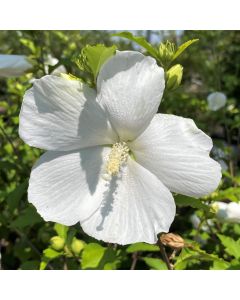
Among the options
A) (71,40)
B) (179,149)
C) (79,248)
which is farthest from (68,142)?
(71,40)

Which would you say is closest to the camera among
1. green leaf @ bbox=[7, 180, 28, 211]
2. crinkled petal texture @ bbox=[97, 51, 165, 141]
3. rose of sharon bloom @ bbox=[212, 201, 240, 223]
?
crinkled petal texture @ bbox=[97, 51, 165, 141]

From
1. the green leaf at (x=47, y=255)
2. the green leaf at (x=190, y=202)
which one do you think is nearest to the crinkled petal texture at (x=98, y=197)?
the green leaf at (x=190, y=202)

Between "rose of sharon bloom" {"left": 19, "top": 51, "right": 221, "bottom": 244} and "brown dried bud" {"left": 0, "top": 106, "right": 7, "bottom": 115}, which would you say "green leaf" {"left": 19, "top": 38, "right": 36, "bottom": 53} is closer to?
"brown dried bud" {"left": 0, "top": 106, "right": 7, "bottom": 115}

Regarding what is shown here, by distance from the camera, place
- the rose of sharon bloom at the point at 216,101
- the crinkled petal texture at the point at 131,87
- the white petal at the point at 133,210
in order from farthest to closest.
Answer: the rose of sharon bloom at the point at 216,101 < the white petal at the point at 133,210 < the crinkled petal texture at the point at 131,87

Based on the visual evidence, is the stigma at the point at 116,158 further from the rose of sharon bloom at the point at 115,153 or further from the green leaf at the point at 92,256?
the green leaf at the point at 92,256

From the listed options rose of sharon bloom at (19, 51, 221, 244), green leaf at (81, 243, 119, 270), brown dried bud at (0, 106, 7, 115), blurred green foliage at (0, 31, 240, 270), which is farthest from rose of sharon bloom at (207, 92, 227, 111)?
rose of sharon bloom at (19, 51, 221, 244)

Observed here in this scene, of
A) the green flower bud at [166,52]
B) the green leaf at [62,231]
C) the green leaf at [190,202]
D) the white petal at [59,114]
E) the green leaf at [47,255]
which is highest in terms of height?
the green flower bud at [166,52]

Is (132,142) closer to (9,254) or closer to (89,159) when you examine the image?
(89,159)

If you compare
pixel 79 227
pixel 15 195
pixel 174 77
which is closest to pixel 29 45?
pixel 15 195
